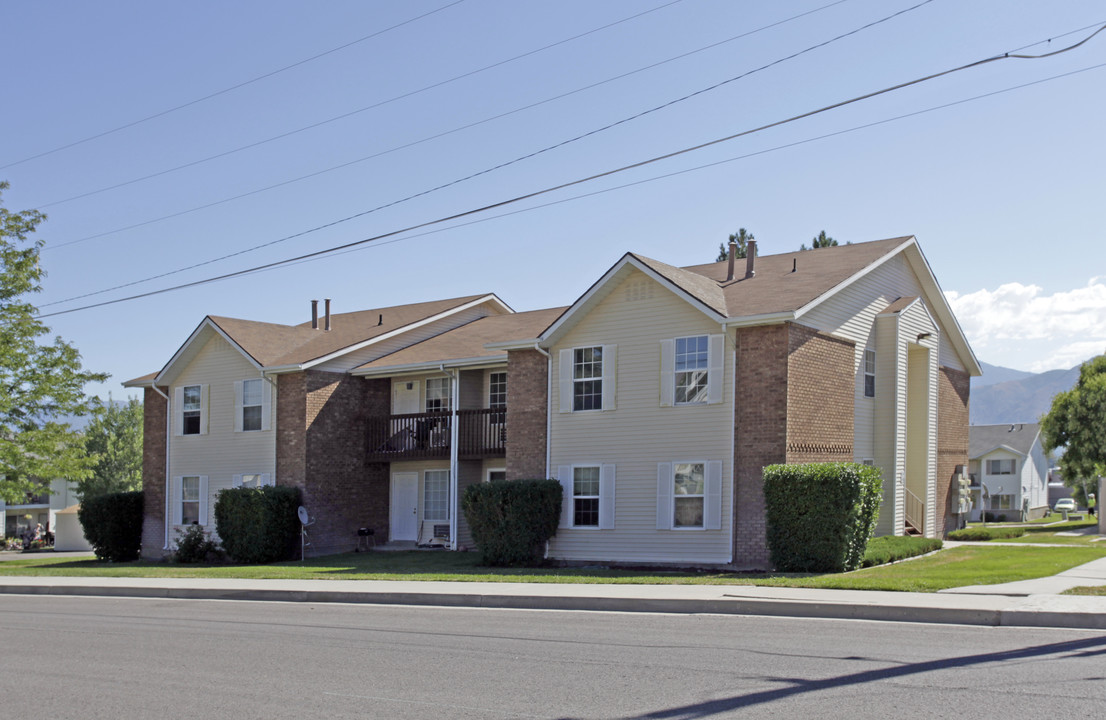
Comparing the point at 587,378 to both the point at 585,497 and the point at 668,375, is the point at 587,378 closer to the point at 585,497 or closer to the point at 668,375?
the point at 668,375

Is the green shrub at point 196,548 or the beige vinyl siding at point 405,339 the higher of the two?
the beige vinyl siding at point 405,339

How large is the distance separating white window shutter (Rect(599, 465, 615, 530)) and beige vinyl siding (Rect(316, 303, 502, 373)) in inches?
384

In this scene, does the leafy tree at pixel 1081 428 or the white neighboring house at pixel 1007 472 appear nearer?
the leafy tree at pixel 1081 428

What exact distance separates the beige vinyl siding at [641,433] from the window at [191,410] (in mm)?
13205

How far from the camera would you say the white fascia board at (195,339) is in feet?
100

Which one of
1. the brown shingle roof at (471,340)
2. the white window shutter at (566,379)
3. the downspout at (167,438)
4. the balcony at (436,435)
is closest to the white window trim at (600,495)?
the white window shutter at (566,379)

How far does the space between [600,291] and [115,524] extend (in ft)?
62.0

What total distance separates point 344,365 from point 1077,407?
33746 millimetres

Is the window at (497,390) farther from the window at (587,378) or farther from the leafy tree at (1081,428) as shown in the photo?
the leafy tree at (1081,428)

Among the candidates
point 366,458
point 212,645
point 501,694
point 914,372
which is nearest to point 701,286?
point 914,372

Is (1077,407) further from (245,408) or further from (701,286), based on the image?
(245,408)

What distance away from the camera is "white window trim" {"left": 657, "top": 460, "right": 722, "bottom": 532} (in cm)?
2252

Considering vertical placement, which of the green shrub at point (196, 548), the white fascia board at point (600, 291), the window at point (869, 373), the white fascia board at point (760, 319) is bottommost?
the green shrub at point (196, 548)

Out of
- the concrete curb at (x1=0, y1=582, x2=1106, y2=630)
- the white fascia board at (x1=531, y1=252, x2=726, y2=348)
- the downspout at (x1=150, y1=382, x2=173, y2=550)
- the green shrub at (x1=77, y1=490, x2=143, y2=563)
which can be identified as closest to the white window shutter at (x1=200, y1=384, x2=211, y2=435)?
the downspout at (x1=150, y1=382, x2=173, y2=550)
